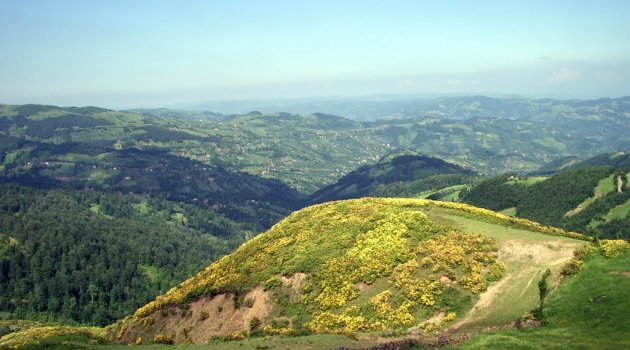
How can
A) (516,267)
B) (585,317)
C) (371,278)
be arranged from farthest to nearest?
(371,278), (516,267), (585,317)

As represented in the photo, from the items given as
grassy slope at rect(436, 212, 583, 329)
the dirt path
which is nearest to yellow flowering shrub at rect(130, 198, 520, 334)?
the dirt path

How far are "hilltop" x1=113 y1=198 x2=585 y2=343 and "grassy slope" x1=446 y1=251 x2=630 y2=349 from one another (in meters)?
3.72

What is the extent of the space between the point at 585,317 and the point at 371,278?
78.2 feet

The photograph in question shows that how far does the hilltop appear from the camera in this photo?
5194 cm

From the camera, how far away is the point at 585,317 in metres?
43.5

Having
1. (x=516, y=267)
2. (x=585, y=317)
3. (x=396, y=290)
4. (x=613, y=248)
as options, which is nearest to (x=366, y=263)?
(x=396, y=290)

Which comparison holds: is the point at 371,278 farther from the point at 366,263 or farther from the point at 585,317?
the point at 585,317

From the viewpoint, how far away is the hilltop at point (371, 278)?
51938mm

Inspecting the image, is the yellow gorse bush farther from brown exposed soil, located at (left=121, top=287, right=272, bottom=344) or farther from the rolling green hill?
brown exposed soil, located at (left=121, top=287, right=272, bottom=344)

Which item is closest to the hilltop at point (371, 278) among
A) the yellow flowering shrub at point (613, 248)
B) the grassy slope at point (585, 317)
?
the grassy slope at point (585, 317)

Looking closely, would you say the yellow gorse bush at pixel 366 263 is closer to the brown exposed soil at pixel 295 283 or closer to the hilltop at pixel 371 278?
the hilltop at pixel 371 278

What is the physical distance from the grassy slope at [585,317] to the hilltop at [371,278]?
372 centimetres

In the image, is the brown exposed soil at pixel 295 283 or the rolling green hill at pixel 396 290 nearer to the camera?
the rolling green hill at pixel 396 290

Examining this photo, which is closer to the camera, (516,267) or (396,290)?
(516,267)
